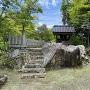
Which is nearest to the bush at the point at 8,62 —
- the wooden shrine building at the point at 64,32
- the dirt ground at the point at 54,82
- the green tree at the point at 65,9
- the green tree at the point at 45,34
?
the dirt ground at the point at 54,82

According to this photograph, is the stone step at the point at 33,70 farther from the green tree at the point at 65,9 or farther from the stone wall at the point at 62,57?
the green tree at the point at 65,9

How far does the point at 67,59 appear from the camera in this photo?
405 inches

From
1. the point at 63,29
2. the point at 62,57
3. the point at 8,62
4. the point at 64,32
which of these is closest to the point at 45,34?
the point at 63,29

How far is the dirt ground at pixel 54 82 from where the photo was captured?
679 cm

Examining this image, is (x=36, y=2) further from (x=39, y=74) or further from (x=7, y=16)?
(x=39, y=74)

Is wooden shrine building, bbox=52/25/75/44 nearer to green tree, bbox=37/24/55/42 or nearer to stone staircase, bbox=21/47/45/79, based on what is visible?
green tree, bbox=37/24/55/42

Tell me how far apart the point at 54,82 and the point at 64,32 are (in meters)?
11.4

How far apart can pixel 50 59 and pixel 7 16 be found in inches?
236

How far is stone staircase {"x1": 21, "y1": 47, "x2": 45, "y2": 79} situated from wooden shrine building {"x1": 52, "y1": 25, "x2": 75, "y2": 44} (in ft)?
23.3

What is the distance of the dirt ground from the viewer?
679 cm

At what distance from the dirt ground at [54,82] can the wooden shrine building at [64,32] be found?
9.45 m

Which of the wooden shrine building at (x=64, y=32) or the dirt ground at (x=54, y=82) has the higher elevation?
the wooden shrine building at (x=64, y=32)

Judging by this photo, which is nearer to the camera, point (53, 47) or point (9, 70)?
point (9, 70)

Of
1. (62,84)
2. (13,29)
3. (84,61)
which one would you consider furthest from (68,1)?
(62,84)
